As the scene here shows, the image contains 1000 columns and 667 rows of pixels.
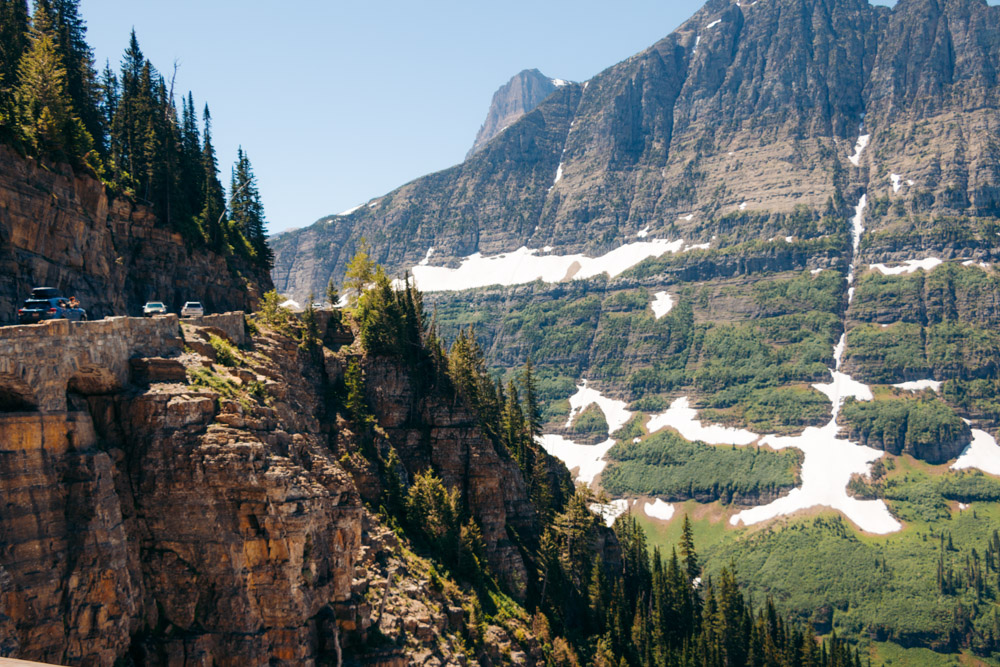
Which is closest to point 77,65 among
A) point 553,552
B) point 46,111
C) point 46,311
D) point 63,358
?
point 46,111

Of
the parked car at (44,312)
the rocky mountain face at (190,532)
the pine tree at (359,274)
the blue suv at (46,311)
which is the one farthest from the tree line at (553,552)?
the parked car at (44,312)

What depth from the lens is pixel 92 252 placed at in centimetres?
6084

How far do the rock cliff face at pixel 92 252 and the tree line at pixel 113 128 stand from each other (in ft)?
5.59

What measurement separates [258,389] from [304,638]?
14201 mm

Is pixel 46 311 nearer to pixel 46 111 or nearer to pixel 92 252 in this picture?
pixel 92 252

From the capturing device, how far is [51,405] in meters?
33.3

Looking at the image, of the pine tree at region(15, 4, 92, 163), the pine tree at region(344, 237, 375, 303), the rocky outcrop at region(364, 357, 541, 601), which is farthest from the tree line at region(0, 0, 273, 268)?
the rocky outcrop at region(364, 357, 541, 601)

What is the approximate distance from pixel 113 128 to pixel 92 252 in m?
24.3

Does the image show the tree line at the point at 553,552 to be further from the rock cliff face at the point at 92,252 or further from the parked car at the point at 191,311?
the parked car at the point at 191,311

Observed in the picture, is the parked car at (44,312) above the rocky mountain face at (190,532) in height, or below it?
above

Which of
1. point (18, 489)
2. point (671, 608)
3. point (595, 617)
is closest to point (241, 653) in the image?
point (18, 489)

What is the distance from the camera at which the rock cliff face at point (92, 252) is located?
5269cm

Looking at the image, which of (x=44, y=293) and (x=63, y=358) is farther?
(x=44, y=293)

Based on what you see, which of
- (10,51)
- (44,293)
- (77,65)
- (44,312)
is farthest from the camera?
(77,65)
